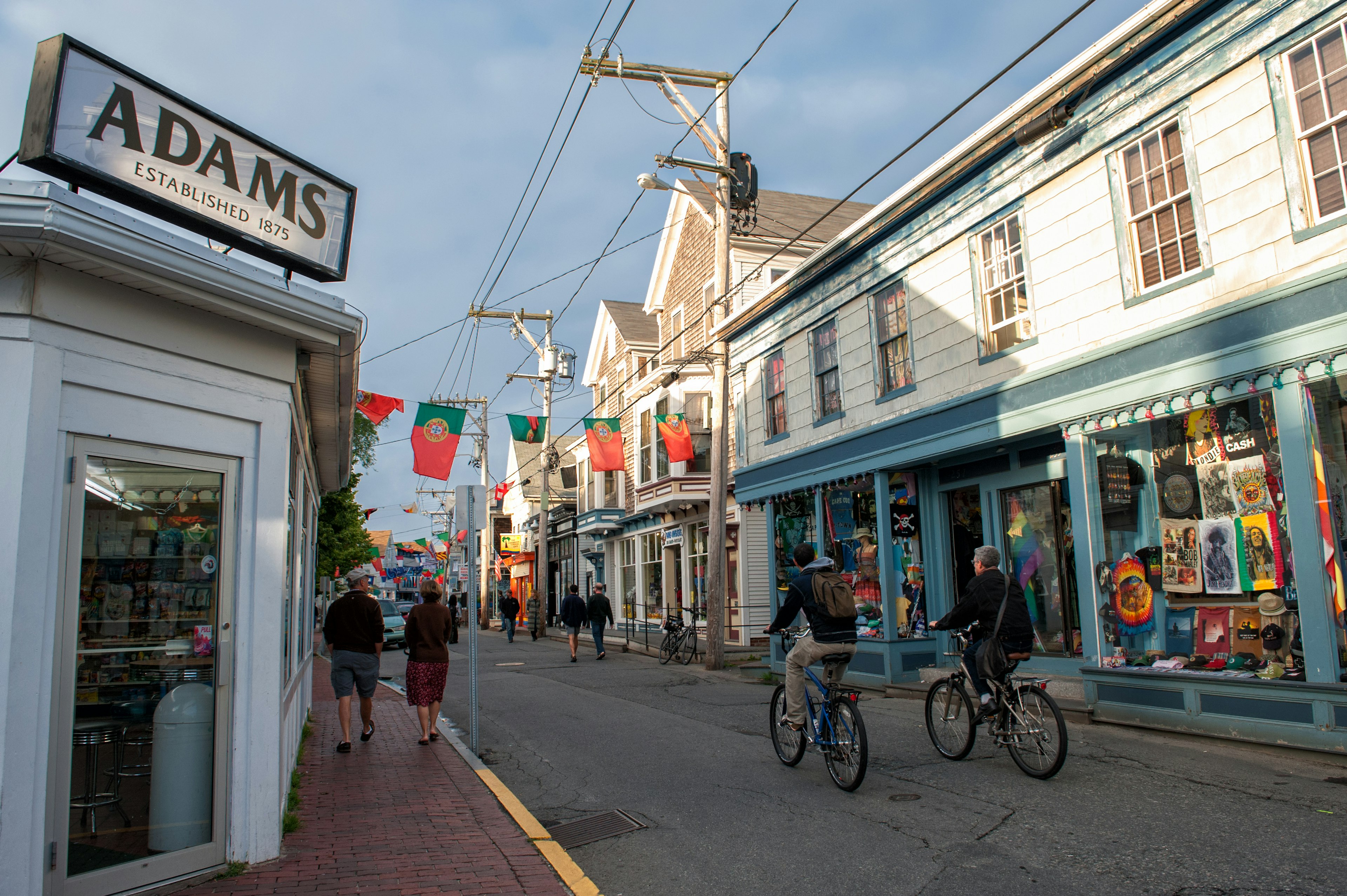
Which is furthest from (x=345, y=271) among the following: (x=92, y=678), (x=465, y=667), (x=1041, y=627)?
(x=465, y=667)

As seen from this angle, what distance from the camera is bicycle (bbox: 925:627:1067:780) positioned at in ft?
22.3

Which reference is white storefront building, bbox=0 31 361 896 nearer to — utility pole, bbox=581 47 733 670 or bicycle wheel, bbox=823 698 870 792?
bicycle wheel, bbox=823 698 870 792

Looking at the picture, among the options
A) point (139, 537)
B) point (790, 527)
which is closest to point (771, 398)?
point (790, 527)

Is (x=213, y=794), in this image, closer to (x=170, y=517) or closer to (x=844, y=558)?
(x=170, y=517)

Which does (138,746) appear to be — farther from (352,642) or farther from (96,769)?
(352,642)

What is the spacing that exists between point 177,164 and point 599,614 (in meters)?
16.6

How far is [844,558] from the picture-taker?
49.9ft

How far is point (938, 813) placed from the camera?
243 inches

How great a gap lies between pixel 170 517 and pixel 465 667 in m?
14.7

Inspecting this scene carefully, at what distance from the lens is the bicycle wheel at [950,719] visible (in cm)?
761

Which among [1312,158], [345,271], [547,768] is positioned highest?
[1312,158]

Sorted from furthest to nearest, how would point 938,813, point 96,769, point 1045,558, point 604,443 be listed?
point 604,443
point 1045,558
point 938,813
point 96,769

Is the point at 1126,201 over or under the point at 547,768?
over

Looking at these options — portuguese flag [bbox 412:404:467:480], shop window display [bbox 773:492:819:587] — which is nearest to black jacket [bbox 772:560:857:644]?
shop window display [bbox 773:492:819:587]
